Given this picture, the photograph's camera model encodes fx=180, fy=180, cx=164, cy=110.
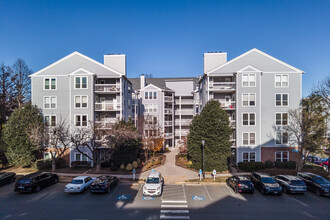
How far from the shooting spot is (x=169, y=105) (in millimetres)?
43531

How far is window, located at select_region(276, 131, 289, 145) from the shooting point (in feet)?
85.1

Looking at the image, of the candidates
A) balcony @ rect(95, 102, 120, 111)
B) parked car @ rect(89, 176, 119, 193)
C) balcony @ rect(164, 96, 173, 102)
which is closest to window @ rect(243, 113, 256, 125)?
balcony @ rect(164, 96, 173, 102)

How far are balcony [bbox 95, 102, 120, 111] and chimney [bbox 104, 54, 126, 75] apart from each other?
5.94m

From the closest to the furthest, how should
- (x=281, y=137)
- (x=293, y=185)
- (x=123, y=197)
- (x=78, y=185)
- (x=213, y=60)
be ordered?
(x=123, y=197), (x=293, y=185), (x=78, y=185), (x=281, y=137), (x=213, y=60)

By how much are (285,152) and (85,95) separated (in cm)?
3027

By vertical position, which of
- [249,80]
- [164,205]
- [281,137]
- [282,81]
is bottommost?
[164,205]

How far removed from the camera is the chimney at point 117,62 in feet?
98.1

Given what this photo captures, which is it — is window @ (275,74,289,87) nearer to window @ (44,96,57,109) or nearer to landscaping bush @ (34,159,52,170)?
window @ (44,96,57,109)

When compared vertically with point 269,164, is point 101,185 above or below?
above

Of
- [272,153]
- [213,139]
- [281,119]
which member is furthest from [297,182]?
[281,119]

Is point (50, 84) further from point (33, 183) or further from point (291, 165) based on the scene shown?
point (291, 165)

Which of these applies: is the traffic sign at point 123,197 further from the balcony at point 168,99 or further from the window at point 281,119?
the balcony at point 168,99

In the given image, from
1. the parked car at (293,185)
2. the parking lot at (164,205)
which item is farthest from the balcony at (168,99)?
the parked car at (293,185)

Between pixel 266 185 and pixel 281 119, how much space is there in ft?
45.8
